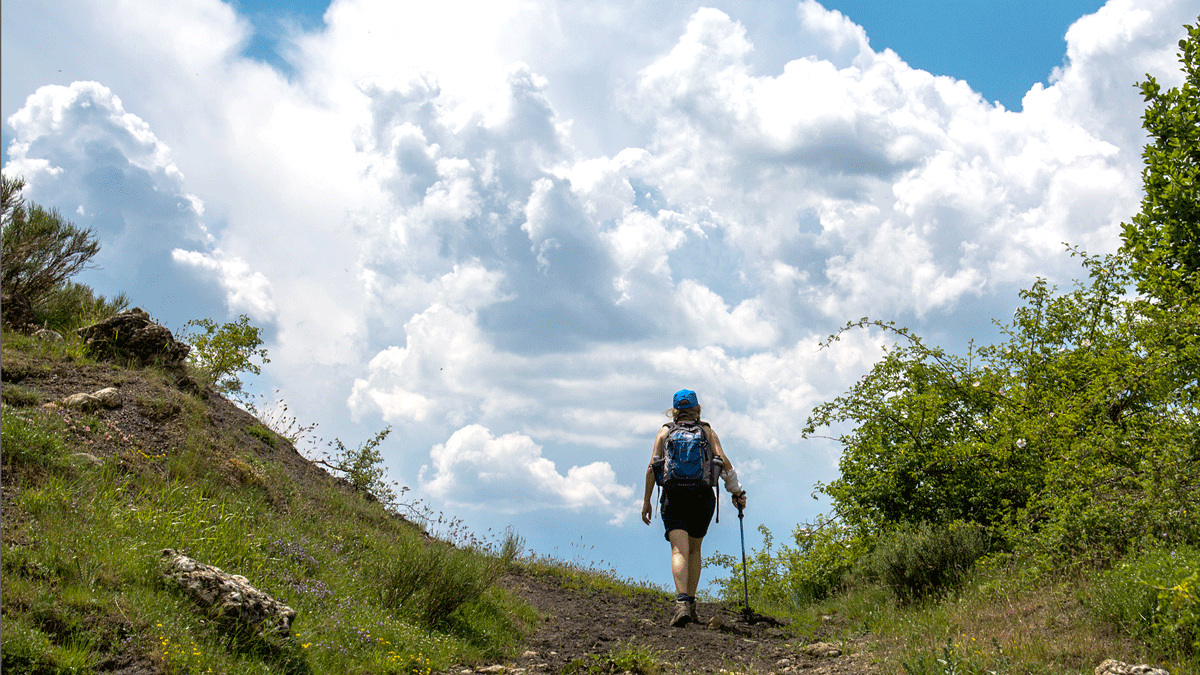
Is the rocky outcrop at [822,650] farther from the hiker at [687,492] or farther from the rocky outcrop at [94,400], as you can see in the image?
the rocky outcrop at [94,400]

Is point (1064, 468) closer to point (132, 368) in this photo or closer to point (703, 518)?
point (703, 518)

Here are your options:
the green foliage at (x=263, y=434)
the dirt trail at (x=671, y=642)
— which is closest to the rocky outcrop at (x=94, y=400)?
the green foliage at (x=263, y=434)

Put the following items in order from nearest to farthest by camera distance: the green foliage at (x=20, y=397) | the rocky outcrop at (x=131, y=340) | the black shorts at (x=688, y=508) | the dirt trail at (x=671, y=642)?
the dirt trail at (x=671, y=642)
the black shorts at (x=688, y=508)
the green foliage at (x=20, y=397)
the rocky outcrop at (x=131, y=340)

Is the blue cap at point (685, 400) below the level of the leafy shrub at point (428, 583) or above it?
above

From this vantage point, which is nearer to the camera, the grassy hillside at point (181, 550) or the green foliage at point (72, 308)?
the grassy hillside at point (181, 550)

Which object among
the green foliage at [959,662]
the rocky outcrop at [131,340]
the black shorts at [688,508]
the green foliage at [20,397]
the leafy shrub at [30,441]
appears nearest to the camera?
the green foliage at [959,662]

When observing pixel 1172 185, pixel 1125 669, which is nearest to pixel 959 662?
pixel 1125 669

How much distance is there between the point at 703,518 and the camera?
8258 millimetres

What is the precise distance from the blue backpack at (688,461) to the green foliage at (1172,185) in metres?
6.23

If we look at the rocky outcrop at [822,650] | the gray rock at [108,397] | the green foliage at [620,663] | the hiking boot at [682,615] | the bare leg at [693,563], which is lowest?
the green foliage at [620,663]

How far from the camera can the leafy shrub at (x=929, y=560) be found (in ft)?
25.7

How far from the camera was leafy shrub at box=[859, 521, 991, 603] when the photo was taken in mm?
7840

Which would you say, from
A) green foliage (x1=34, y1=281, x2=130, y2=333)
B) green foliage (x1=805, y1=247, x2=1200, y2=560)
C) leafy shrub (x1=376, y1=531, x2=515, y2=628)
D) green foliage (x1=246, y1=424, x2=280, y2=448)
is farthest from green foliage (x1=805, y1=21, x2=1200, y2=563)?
green foliage (x1=34, y1=281, x2=130, y2=333)

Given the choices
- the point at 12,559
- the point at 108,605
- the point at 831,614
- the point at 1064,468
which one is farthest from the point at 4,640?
the point at 1064,468
